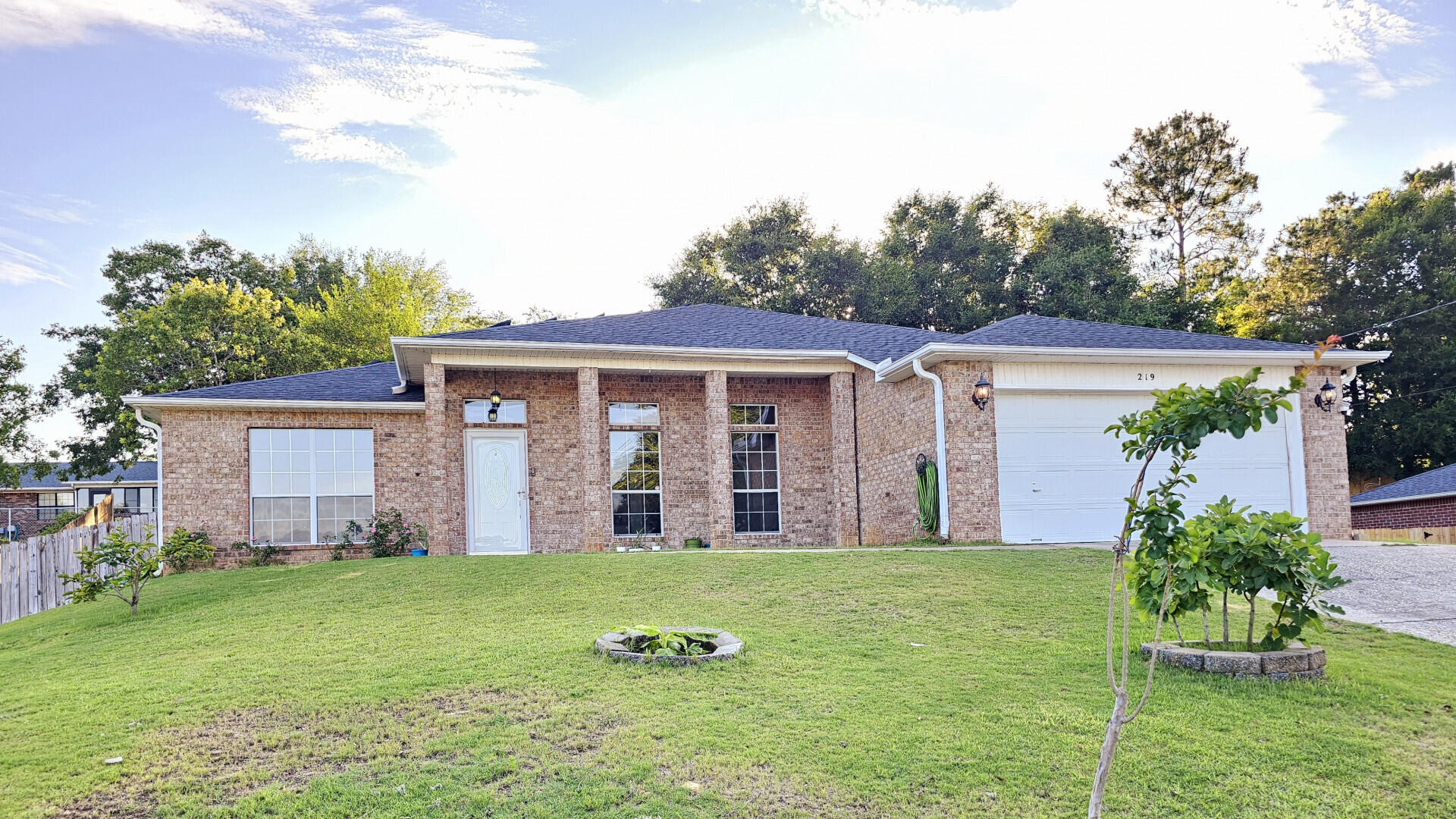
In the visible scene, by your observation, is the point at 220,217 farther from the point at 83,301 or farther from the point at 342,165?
the point at 342,165

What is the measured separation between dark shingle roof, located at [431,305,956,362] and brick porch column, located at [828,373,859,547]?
2.43 feet

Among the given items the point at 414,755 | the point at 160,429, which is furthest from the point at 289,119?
the point at 414,755

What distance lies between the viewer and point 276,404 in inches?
567

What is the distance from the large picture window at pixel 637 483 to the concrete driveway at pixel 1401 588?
9.87m

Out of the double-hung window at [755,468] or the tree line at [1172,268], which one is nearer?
the double-hung window at [755,468]

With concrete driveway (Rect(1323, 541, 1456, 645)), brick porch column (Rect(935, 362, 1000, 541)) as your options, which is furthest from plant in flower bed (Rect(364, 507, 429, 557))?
concrete driveway (Rect(1323, 541, 1456, 645))

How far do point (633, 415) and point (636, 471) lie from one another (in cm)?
98

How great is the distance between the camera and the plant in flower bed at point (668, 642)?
629cm

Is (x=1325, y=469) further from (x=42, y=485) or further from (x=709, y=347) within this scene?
(x=42, y=485)

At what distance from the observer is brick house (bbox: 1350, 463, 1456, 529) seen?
69.3 ft

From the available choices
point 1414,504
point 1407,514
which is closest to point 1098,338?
point 1414,504

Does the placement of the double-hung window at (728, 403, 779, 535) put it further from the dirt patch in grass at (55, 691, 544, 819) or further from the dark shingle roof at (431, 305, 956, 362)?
the dirt patch in grass at (55, 691, 544, 819)

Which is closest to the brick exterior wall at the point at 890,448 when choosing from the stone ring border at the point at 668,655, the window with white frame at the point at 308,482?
the stone ring border at the point at 668,655

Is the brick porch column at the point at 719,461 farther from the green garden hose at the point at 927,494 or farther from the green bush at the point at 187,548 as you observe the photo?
the green bush at the point at 187,548
